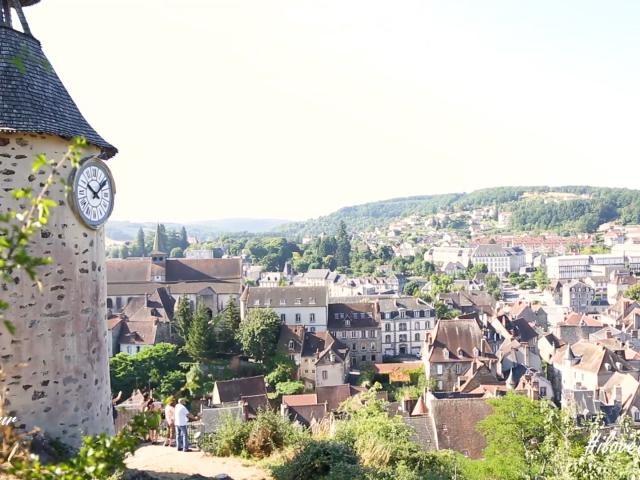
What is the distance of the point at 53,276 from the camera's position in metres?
8.48

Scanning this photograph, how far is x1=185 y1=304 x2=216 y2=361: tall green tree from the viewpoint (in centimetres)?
3962

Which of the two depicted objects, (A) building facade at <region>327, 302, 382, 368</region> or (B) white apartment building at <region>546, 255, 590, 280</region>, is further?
(B) white apartment building at <region>546, 255, 590, 280</region>

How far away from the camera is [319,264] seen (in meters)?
123

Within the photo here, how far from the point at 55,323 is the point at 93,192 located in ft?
6.62

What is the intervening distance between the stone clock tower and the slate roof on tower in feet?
0.04

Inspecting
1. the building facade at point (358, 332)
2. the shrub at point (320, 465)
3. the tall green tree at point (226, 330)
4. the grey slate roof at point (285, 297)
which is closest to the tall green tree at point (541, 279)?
the building facade at point (358, 332)

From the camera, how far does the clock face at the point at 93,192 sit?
8.74 m

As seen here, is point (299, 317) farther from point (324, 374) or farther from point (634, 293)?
point (634, 293)

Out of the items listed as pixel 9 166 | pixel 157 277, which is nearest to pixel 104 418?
pixel 9 166

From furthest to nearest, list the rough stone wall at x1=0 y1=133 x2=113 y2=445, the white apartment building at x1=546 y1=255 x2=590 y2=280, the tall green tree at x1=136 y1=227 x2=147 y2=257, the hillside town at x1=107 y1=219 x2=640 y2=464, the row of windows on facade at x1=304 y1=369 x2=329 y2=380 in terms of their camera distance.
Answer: the tall green tree at x1=136 y1=227 x2=147 y2=257
the white apartment building at x1=546 y1=255 x2=590 y2=280
the row of windows on facade at x1=304 y1=369 x2=329 y2=380
the hillside town at x1=107 y1=219 x2=640 y2=464
the rough stone wall at x1=0 y1=133 x2=113 y2=445

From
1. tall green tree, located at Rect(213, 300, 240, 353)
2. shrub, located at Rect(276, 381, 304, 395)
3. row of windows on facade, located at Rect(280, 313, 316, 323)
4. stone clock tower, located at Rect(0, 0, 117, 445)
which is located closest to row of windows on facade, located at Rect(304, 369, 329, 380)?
shrub, located at Rect(276, 381, 304, 395)

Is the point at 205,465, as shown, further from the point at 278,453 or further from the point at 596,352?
the point at 596,352

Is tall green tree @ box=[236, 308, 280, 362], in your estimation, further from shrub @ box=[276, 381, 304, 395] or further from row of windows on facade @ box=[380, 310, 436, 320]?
row of windows on facade @ box=[380, 310, 436, 320]

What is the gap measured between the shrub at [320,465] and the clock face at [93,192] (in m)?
4.59
